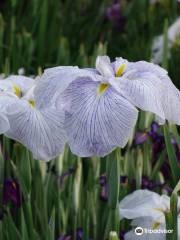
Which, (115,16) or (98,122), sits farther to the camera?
(115,16)

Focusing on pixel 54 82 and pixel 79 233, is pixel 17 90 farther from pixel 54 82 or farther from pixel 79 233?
pixel 79 233

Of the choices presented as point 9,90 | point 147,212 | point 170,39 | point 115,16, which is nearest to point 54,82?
point 9,90

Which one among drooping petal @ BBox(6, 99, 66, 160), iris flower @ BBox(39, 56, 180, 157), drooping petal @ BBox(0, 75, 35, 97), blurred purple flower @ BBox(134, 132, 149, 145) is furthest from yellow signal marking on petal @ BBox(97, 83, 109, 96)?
blurred purple flower @ BBox(134, 132, 149, 145)

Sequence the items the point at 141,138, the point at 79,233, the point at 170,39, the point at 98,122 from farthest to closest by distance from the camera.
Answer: the point at 170,39, the point at 141,138, the point at 79,233, the point at 98,122

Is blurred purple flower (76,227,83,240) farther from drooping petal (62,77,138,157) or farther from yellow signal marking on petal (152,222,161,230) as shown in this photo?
drooping petal (62,77,138,157)

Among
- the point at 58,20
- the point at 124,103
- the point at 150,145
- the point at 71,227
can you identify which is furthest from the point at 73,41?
the point at 124,103

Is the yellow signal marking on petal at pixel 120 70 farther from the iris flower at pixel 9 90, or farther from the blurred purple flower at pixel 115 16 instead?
the blurred purple flower at pixel 115 16
